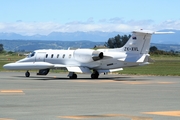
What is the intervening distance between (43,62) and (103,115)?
28.8m

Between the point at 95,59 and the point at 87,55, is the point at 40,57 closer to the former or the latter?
the point at 87,55

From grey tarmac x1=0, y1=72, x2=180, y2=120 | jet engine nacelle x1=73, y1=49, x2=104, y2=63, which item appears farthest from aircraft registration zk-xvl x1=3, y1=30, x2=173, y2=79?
grey tarmac x1=0, y1=72, x2=180, y2=120

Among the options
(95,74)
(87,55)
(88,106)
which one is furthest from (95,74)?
(88,106)

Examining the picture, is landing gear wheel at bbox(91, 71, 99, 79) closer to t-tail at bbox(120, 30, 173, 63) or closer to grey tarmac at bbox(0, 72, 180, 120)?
t-tail at bbox(120, 30, 173, 63)

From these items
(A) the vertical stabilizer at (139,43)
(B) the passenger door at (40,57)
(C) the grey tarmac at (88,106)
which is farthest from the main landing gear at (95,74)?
(C) the grey tarmac at (88,106)

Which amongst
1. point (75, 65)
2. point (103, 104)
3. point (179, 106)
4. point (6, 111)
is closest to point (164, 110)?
point (179, 106)

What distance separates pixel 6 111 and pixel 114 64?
82.2 ft

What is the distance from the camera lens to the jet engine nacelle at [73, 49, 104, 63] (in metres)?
43.9

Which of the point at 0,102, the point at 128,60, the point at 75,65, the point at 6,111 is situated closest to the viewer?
the point at 6,111

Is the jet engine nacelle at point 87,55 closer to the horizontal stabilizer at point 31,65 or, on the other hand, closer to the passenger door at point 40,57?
the horizontal stabilizer at point 31,65

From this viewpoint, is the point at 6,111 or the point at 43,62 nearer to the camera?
the point at 6,111

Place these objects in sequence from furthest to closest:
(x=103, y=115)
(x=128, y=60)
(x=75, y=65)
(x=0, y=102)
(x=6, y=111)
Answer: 1. (x=75, y=65)
2. (x=128, y=60)
3. (x=0, y=102)
4. (x=6, y=111)
5. (x=103, y=115)

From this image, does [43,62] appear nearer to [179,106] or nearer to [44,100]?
[44,100]

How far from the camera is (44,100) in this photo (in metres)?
23.3
